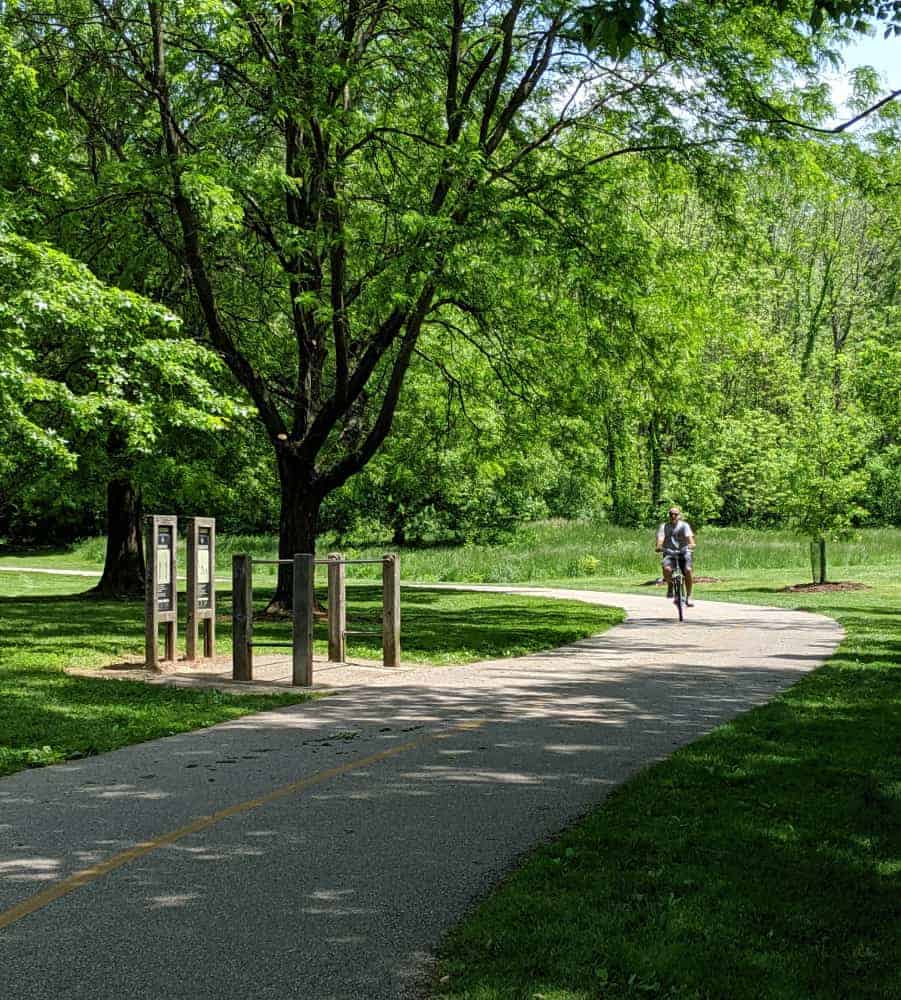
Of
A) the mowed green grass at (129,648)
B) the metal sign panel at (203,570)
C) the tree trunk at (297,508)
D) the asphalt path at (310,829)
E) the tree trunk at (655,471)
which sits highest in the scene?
the tree trunk at (655,471)

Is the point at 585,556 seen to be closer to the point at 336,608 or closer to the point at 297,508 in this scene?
the point at 297,508

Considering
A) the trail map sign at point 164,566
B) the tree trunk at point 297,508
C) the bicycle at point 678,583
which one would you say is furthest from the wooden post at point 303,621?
the bicycle at point 678,583

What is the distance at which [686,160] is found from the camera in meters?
19.0

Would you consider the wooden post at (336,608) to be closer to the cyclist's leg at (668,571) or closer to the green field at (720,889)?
the green field at (720,889)

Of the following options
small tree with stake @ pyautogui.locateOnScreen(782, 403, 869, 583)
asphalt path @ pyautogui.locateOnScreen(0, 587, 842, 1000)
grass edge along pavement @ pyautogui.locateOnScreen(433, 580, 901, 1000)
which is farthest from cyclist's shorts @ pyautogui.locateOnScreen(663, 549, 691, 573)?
grass edge along pavement @ pyautogui.locateOnScreen(433, 580, 901, 1000)

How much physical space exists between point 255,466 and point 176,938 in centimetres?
2381

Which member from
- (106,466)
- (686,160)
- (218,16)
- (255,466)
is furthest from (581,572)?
(218,16)

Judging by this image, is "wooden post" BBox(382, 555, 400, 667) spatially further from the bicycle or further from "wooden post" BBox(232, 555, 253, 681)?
the bicycle

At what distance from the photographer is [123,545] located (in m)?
28.3

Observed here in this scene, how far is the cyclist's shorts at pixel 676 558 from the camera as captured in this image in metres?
21.7

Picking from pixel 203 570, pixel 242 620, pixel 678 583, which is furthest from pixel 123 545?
pixel 242 620

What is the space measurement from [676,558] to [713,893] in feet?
54.8

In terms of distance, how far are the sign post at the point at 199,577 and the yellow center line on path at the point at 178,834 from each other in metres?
5.78

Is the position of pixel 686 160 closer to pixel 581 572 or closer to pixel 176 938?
pixel 176 938
